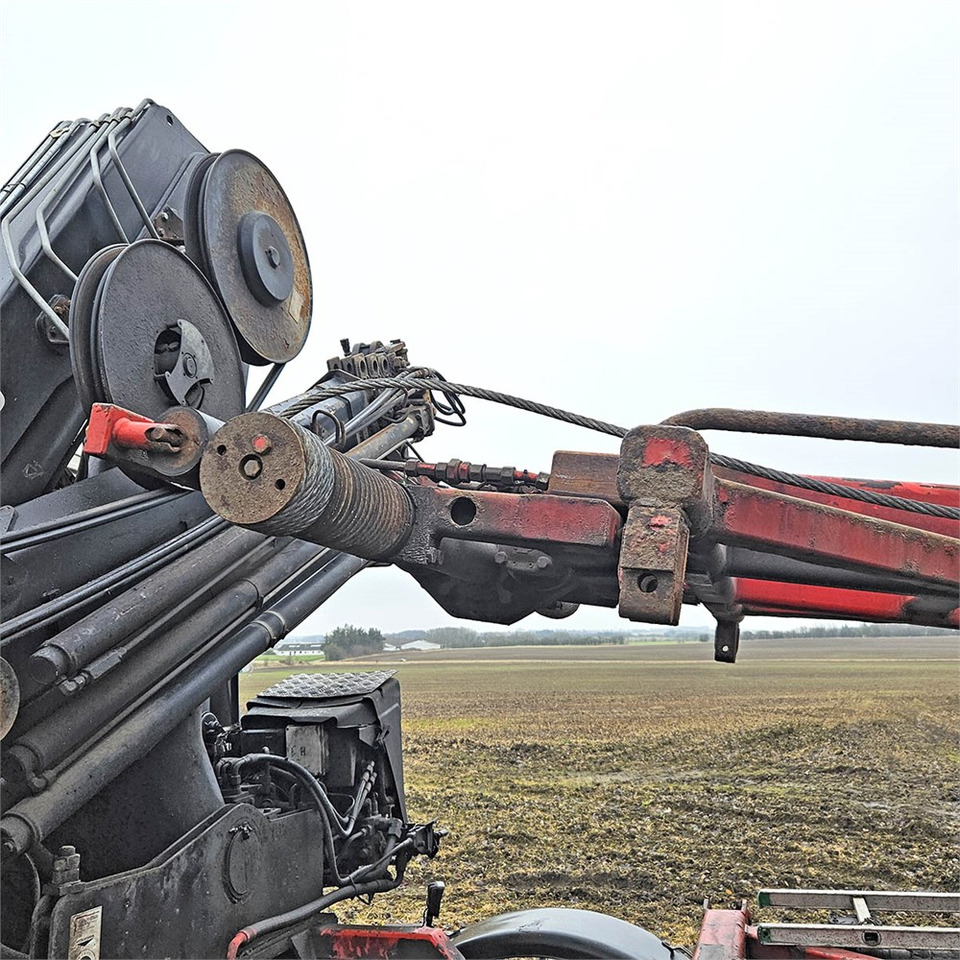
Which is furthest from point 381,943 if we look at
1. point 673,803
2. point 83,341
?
point 673,803

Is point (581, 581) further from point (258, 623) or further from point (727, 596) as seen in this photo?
point (258, 623)

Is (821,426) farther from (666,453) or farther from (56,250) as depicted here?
(56,250)

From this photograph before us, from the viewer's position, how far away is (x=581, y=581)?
2.76 metres

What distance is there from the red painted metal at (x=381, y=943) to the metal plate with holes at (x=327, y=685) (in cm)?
96

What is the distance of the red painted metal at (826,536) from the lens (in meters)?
2.49

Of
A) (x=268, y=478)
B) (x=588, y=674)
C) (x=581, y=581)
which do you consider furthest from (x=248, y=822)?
(x=588, y=674)

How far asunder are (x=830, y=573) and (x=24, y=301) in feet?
8.43

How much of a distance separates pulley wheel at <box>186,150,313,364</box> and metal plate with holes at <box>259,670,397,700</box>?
4.80 feet

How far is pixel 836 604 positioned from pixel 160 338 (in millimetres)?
2166

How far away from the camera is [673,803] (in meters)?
12.8

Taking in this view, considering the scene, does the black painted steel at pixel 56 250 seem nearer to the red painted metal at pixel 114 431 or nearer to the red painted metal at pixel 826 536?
the red painted metal at pixel 114 431

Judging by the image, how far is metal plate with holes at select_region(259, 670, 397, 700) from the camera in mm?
4688

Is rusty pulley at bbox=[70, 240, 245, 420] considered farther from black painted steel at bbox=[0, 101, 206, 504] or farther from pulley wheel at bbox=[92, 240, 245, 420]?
black painted steel at bbox=[0, 101, 206, 504]

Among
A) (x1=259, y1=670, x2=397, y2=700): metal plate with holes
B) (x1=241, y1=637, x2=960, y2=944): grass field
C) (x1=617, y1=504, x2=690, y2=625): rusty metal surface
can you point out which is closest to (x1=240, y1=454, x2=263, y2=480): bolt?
(x1=617, y1=504, x2=690, y2=625): rusty metal surface
